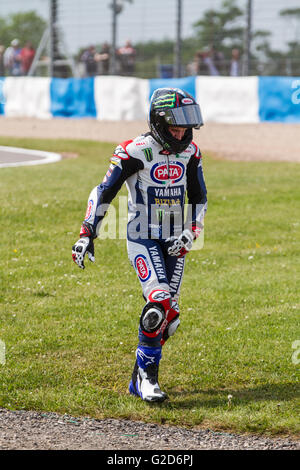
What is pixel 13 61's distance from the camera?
96.6ft

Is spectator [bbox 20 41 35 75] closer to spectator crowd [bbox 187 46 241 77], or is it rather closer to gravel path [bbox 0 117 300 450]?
spectator crowd [bbox 187 46 241 77]

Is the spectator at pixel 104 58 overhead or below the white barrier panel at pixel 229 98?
overhead

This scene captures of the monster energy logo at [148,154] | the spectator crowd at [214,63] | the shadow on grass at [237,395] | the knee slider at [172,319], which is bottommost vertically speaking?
the shadow on grass at [237,395]

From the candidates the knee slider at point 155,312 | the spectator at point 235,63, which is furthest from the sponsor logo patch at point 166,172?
the spectator at point 235,63

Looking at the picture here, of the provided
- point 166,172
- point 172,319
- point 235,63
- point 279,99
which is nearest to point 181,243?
point 166,172

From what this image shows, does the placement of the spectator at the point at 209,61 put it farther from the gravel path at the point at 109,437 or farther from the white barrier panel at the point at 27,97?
the gravel path at the point at 109,437

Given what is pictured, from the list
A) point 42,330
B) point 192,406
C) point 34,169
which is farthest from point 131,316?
point 34,169

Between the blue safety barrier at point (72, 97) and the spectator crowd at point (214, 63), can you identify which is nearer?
the spectator crowd at point (214, 63)

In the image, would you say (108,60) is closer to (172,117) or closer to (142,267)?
(172,117)

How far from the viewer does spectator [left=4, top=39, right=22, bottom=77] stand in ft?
96.2

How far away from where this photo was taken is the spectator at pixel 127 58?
2567 cm

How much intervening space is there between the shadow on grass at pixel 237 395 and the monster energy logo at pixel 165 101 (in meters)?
2.33

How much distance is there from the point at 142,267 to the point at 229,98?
58.5ft
